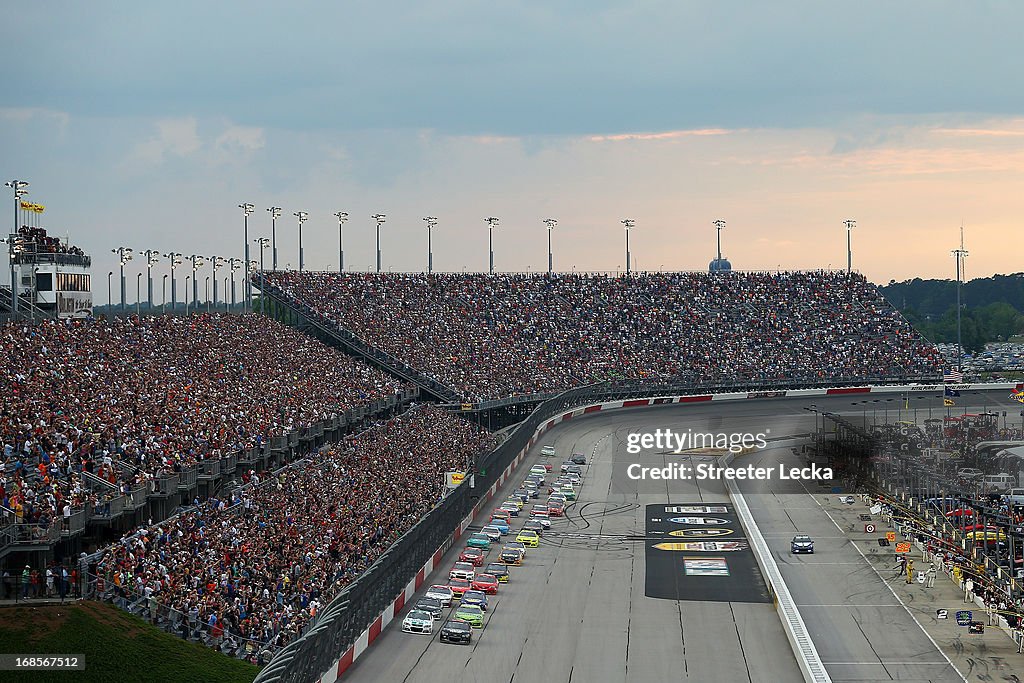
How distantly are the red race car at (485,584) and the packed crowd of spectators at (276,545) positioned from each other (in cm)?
350

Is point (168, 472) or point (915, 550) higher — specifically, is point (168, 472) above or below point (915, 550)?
above

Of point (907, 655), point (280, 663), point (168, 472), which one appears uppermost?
point (168, 472)

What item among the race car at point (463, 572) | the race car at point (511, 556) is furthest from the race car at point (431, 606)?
the race car at point (511, 556)

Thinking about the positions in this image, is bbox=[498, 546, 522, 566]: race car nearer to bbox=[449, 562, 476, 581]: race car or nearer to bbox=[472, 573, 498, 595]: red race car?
bbox=[449, 562, 476, 581]: race car

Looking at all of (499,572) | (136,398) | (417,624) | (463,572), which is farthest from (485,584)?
(136,398)

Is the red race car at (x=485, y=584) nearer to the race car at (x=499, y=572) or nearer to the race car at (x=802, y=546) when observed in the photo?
the race car at (x=499, y=572)

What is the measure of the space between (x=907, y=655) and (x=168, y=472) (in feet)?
81.2

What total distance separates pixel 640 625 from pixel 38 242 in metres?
32.3

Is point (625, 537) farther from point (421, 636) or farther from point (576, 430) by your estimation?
point (576, 430)

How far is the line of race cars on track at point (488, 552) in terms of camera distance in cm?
4244

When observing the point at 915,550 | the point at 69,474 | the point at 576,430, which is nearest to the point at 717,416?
the point at 576,430

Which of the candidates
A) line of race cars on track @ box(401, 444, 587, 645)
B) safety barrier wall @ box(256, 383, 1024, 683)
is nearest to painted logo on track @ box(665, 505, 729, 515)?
line of race cars on track @ box(401, 444, 587, 645)

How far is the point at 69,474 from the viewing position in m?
36.9

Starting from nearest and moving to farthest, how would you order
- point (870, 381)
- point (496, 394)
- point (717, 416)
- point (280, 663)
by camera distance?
point (280, 663) < point (496, 394) < point (717, 416) < point (870, 381)
